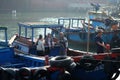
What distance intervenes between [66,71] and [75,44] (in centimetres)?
1673

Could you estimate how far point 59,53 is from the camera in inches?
654

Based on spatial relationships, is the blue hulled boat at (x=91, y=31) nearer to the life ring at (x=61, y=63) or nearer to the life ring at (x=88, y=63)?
the life ring at (x=88, y=63)

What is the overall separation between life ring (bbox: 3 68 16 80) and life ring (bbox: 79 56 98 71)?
3072 mm

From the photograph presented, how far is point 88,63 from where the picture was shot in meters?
13.6

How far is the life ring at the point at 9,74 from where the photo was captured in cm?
1199

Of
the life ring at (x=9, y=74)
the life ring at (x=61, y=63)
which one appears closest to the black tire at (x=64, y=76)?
the life ring at (x=61, y=63)

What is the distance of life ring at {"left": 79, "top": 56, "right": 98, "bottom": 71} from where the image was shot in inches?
531

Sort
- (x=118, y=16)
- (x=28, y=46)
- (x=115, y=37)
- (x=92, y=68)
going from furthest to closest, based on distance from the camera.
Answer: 1. (x=118, y=16)
2. (x=115, y=37)
3. (x=28, y=46)
4. (x=92, y=68)

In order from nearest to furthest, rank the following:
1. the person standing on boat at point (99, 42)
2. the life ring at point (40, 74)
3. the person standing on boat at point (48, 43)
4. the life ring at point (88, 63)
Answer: the life ring at point (40, 74), the life ring at point (88, 63), the person standing on boat at point (99, 42), the person standing on boat at point (48, 43)

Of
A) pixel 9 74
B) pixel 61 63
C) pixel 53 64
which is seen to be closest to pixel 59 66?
pixel 61 63

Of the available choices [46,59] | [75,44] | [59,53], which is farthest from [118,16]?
[46,59]

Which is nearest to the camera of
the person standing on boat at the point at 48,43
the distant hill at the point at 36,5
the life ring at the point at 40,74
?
the life ring at the point at 40,74

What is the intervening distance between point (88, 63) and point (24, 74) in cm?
300

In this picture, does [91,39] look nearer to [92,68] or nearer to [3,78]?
[92,68]
